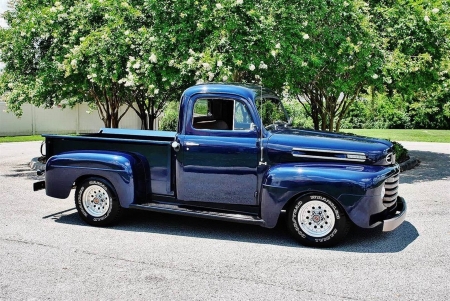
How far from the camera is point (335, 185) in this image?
240 inches

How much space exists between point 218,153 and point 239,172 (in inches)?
14.5

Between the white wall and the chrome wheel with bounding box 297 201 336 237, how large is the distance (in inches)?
993

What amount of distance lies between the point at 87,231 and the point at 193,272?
2.34m

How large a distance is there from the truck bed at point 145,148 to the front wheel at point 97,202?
1.70ft

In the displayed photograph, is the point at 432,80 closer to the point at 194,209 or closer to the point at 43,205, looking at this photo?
the point at 194,209

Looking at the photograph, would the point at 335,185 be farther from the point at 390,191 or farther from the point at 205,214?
the point at 205,214

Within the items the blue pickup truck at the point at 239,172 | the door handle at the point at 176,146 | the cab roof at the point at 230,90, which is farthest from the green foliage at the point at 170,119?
the door handle at the point at 176,146

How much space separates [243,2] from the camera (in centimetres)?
1120

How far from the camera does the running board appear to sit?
6.52 meters

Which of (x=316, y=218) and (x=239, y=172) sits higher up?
(x=239, y=172)

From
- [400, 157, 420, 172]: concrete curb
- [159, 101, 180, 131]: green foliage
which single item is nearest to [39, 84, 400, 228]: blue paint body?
[400, 157, 420, 172]: concrete curb

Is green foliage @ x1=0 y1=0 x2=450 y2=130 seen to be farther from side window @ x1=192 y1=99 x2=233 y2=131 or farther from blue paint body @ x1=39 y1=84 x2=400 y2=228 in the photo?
blue paint body @ x1=39 y1=84 x2=400 y2=228

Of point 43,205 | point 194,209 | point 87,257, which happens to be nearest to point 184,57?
point 43,205

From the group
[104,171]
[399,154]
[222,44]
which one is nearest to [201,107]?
[104,171]
